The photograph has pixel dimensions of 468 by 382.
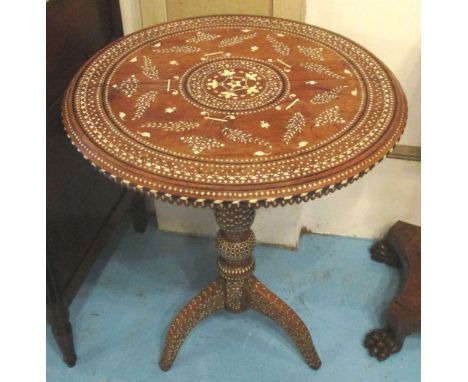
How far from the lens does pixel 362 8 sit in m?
1.39

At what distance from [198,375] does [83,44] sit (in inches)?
35.8

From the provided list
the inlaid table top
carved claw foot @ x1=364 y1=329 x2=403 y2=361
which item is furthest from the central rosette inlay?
carved claw foot @ x1=364 y1=329 x2=403 y2=361

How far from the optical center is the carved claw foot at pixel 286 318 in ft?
4.61

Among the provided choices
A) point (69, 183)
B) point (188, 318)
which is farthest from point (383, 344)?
point (69, 183)

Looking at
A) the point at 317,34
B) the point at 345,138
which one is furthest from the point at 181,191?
the point at 317,34

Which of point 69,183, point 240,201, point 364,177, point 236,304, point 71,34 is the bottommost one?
point 236,304

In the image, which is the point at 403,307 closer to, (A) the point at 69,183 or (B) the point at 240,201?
(B) the point at 240,201

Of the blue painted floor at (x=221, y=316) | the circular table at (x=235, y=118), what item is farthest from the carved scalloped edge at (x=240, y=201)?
the blue painted floor at (x=221, y=316)

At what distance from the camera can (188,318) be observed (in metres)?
1.43

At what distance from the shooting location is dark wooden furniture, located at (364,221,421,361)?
4.70 feet

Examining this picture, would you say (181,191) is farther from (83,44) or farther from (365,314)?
(365,314)

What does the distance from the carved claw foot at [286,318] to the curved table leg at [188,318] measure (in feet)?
0.32

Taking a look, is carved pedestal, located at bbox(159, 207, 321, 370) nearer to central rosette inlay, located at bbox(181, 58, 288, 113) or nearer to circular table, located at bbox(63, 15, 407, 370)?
circular table, located at bbox(63, 15, 407, 370)

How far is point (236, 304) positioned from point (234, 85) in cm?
64
